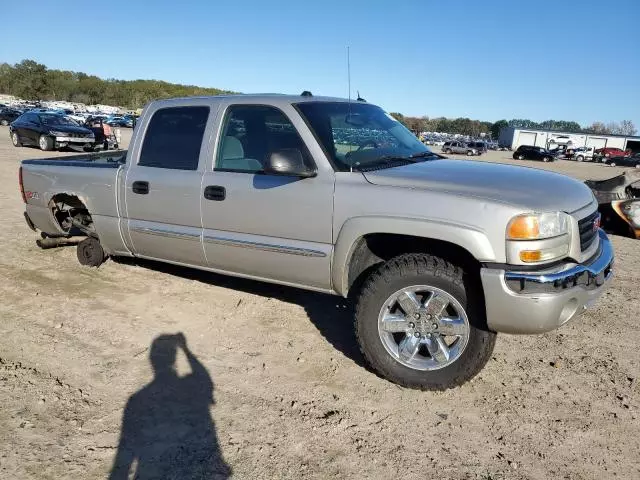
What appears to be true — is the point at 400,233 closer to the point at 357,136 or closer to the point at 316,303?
the point at 357,136

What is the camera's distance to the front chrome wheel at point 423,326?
3.27m

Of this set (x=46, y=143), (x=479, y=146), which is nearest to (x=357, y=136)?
(x=46, y=143)

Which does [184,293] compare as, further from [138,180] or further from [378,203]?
[378,203]

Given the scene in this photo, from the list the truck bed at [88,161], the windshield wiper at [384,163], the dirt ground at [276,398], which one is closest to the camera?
the dirt ground at [276,398]

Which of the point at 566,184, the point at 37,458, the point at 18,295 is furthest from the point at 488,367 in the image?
the point at 18,295

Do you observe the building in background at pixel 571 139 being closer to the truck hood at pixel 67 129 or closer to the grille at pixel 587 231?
the truck hood at pixel 67 129

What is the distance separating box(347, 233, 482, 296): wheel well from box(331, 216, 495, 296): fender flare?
3.6 inches

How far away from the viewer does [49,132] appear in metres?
19.8

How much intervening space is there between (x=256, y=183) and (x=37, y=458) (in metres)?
2.23

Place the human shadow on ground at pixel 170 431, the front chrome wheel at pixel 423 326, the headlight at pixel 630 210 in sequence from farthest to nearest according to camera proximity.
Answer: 1. the headlight at pixel 630 210
2. the front chrome wheel at pixel 423 326
3. the human shadow on ground at pixel 170 431

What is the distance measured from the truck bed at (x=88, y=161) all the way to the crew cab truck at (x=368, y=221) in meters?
0.09

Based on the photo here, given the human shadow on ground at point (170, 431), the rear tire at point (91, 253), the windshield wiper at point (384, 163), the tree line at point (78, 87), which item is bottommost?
the human shadow on ground at point (170, 431)

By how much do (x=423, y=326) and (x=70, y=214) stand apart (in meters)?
4.28

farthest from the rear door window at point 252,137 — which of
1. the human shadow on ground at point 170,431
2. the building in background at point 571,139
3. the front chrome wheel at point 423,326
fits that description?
the building in background at point 571,139
